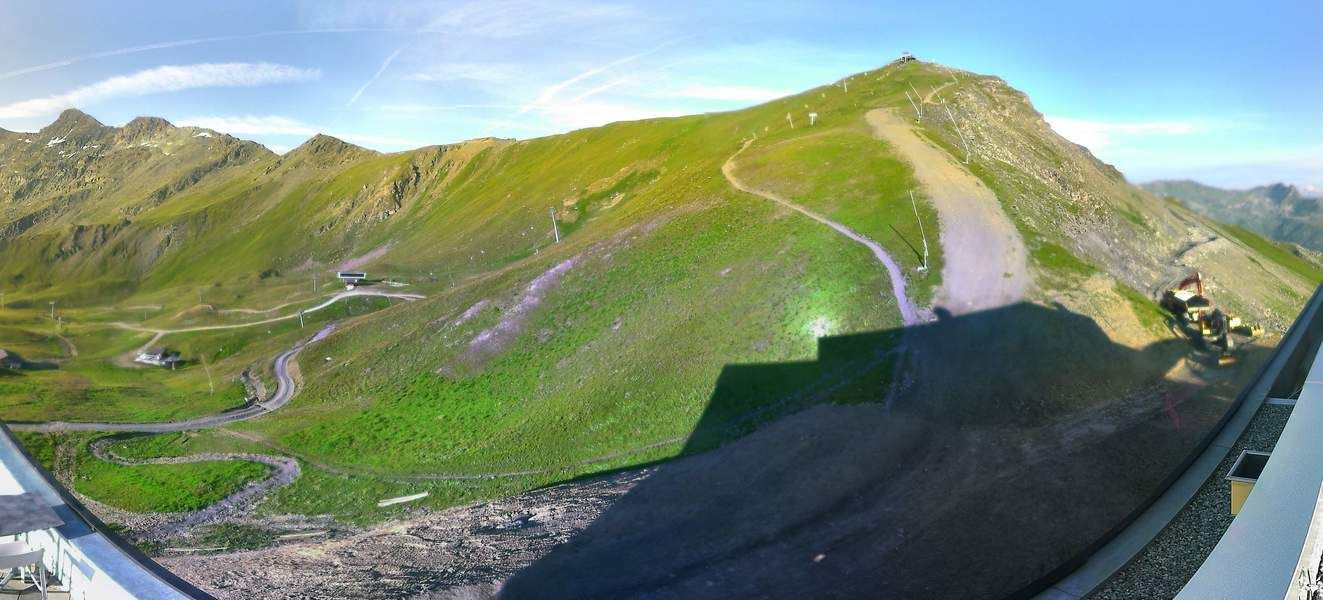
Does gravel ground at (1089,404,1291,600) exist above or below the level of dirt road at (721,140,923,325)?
below

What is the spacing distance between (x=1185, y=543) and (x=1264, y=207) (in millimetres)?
6743

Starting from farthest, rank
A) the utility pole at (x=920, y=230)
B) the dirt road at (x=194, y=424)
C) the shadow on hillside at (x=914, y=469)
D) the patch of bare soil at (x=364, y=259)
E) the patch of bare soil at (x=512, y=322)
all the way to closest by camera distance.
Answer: the patch of bare soil at (x=364, y=259) → the patch of bare soil at (x=512, y=322) → the dirt road at (x=194, y=424) → the utility pole at (x=920, y=230) → the shadow on hillside at (x=914, y=469)

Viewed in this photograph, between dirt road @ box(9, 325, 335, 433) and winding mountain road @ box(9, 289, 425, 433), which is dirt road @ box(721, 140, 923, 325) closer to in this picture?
dirt road @ box(9, 325, 335, 433)

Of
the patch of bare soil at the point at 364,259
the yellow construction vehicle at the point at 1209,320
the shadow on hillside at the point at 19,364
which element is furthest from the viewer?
the patch of bare soil at the point at 364,259

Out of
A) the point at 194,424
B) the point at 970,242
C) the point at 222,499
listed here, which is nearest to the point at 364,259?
the point at 194,424

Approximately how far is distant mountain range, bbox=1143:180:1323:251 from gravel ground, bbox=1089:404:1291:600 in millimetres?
3886

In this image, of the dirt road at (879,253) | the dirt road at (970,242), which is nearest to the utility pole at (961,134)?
the dirt road at (970,242)

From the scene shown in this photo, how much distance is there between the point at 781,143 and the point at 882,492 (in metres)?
17.8

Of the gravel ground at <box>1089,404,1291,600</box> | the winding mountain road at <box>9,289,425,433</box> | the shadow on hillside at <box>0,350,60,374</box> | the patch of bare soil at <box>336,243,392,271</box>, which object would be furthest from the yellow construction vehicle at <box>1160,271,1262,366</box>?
the patch of bare soil at <box>336,243,392,271</box>

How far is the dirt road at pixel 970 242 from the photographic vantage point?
14.4 meters

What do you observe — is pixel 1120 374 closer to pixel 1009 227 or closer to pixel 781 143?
pixel 1009 227

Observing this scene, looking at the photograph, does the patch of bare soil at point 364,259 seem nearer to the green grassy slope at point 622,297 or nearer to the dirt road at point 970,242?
the green grassy slope at point 622,297

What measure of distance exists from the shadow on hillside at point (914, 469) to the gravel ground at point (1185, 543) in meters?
0.66

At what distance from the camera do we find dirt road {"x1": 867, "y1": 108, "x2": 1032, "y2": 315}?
14.4 m
